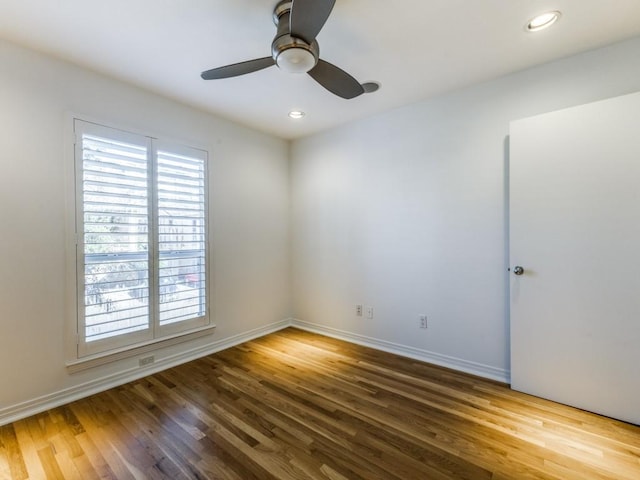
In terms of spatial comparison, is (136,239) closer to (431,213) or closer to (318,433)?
(318,433)

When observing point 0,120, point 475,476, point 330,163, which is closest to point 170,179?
point 0,120

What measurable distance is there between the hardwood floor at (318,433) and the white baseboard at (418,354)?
115 mm

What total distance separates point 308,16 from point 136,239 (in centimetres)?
224

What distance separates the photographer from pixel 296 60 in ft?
5.39

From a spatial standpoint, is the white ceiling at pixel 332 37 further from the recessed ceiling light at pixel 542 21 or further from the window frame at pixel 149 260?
the window frame at pixel 149 260

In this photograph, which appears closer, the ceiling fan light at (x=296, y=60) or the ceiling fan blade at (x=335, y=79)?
the ceiling fan light at (x=296, y=60)

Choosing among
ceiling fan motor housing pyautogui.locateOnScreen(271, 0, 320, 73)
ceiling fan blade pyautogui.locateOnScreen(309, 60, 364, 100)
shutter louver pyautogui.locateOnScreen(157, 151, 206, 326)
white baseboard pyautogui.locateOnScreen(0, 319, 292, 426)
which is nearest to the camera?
ceiling fan motor housing pyautogui.locateOnScreen(271, 0, 320, 73)

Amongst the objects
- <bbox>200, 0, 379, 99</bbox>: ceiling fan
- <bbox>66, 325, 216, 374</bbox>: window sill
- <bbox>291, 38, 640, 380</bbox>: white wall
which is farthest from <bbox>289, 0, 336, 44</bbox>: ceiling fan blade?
<bbox>66, 325, 216, 374</bbox>: window sill

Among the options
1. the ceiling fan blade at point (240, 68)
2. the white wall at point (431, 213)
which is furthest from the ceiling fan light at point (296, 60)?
the white wall at point (431, 213)

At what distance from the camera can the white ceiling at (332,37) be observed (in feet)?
5.62

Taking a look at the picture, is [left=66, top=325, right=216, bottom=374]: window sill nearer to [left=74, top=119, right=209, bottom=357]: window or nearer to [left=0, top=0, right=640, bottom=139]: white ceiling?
[left=74, top=119, right=209, bottom=357]: window

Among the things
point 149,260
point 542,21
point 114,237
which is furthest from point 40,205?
point 542,21

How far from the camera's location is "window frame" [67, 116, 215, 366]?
2264mm

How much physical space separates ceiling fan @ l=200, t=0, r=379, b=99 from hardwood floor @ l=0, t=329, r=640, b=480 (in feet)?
7.48
